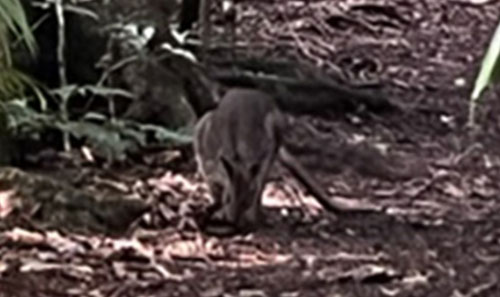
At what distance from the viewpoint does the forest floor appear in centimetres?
461

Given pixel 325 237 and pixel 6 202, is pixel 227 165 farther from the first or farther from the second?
pixel 6 202

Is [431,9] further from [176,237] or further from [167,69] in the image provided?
[176,237]

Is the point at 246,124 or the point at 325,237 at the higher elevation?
the point at 246,124

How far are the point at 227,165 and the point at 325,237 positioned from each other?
1.68ft

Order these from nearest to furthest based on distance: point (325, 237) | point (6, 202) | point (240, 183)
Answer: point (6, 202) → point (240, 183) → point (325, 237)

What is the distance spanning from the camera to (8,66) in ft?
15.3

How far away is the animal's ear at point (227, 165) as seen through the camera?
520 cm

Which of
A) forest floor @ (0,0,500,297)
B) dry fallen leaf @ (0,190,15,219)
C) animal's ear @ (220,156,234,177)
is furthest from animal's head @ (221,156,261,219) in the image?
dry fallen leaf @ (0,190,15,219)

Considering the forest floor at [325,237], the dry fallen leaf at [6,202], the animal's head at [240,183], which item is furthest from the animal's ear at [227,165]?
the dry fallen leaf at [6,202]

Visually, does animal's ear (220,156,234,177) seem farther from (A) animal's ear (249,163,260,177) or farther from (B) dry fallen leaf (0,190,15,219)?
(B) dry fallen leaf (0,190,15,219)

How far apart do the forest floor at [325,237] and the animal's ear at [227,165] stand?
26cm

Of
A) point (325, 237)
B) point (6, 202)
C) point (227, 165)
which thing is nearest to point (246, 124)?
point (227, 165)

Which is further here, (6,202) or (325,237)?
(325,237)

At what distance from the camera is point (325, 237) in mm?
5324
